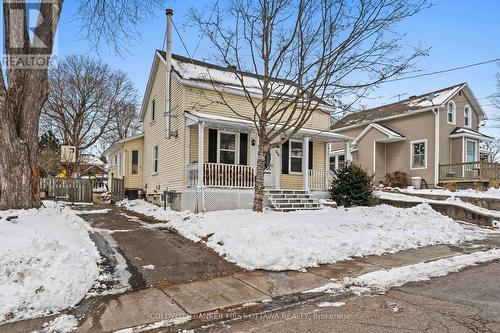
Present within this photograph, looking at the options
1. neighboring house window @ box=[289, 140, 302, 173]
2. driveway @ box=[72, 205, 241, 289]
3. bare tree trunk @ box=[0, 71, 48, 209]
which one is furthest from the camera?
neighboring house window @ box=[289, 140, 302, 173]

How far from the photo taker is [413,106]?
2294 cm

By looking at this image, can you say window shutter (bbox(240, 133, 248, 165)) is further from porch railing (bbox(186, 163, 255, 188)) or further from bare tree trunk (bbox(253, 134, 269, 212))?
bare tree trunk (bbox(253, 134, 269, 212))

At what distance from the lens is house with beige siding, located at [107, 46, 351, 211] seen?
12758 millimetres

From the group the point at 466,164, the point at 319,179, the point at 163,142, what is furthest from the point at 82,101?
the point at 466,164

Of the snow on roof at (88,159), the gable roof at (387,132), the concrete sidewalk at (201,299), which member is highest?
the gable roof at (387,132)

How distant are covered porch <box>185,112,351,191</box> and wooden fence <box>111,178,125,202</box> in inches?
288

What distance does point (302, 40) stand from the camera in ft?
30.9

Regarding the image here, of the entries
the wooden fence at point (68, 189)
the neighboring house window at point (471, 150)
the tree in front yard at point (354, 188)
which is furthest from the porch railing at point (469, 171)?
the wooden fence at point (68, 189)

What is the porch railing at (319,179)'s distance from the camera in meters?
15.8

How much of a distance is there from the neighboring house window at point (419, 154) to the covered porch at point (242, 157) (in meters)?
8.16

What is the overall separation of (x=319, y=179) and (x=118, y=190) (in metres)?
11.0

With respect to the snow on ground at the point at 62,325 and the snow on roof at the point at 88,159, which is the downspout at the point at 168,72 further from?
the snow on roof at the point at 88,159

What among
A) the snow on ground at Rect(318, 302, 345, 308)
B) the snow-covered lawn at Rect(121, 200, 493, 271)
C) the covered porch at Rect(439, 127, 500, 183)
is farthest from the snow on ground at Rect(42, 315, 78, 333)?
the covered porch at Rect(439, 127, 500, 183)

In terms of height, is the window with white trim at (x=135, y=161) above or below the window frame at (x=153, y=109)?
below
